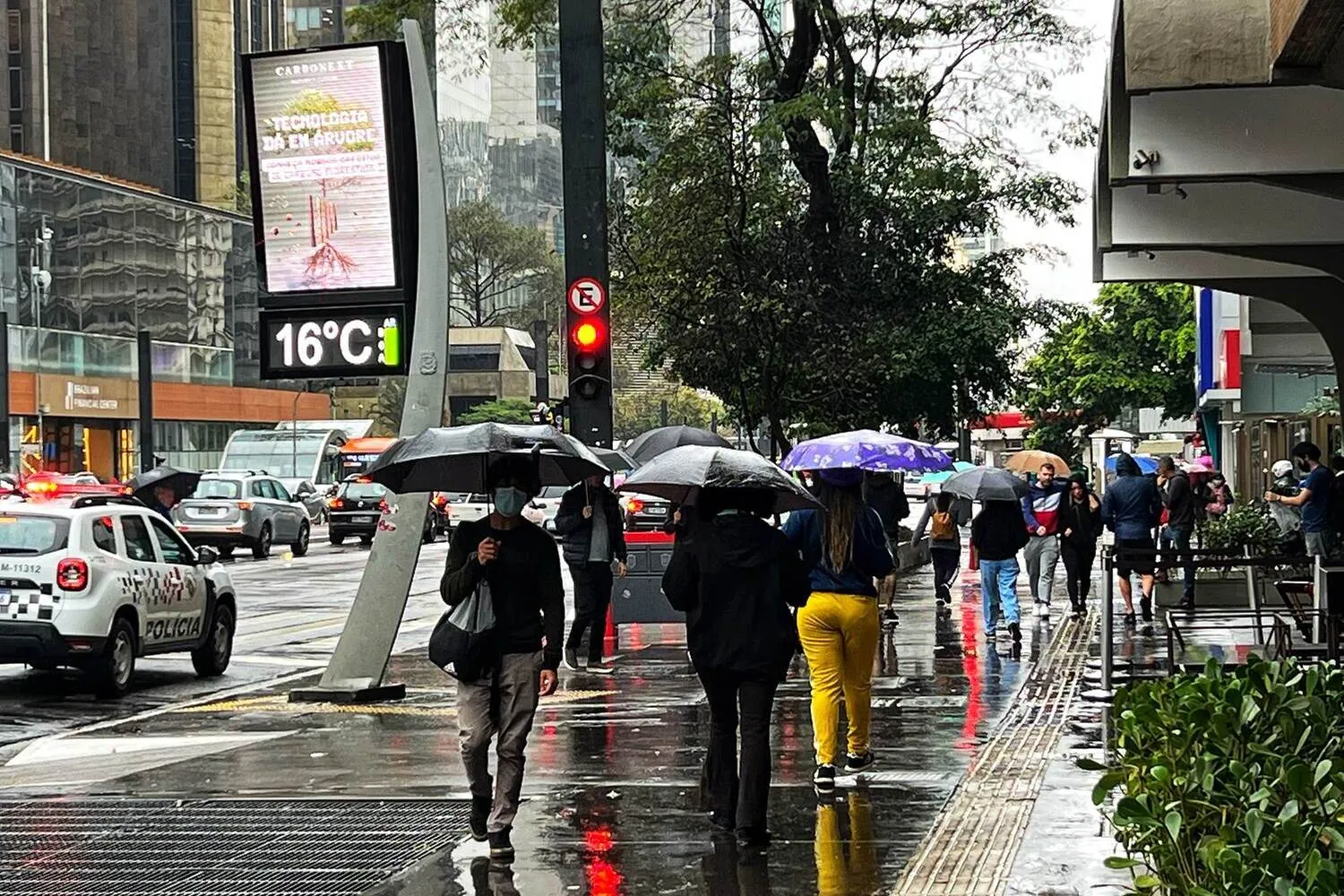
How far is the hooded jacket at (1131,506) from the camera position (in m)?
21.7

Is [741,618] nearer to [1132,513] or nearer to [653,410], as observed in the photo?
[1132,513]

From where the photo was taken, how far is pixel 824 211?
95.9ft

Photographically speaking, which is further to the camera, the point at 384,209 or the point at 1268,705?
the point at 384,209

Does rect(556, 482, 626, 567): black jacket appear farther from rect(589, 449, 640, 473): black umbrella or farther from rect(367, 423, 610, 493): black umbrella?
rect(367, 423, 610, 493): black umbrella

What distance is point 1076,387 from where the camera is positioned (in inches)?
2692

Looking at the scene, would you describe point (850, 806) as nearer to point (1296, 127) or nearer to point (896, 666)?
point (1296, 127)

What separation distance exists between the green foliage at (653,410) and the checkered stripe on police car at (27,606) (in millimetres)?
76063

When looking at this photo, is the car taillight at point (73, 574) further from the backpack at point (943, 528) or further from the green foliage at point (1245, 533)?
the green foliage at point (1245, 533)

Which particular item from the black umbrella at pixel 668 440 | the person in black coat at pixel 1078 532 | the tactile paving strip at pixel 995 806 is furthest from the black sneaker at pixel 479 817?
the person in black coat at pixel 1078 532

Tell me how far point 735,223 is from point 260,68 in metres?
13.4

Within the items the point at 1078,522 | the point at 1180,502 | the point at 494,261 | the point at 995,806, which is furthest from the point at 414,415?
the point at 494,261

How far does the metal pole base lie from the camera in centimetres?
1546

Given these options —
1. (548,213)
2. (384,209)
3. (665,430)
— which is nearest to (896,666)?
(665,430)

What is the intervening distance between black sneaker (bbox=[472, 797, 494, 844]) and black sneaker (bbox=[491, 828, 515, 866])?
0.17 meters
